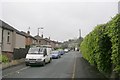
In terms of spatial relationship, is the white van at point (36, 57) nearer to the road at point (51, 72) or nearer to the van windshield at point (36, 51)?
the van windshield at point (36, 51)

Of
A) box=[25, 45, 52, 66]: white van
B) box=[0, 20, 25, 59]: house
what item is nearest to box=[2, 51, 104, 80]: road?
box=[25, 45, 52, 66]: white van

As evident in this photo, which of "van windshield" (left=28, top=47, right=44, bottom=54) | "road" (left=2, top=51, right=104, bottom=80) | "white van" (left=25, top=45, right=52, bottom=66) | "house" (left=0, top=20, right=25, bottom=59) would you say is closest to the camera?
"road" (left=2, top=51, right=104, bottom=80)

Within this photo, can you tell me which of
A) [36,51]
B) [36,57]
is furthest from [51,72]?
[36,51]

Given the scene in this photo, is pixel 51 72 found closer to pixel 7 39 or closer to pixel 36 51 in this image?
pixel 36 51

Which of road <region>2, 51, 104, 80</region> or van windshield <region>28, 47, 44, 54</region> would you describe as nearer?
road <region>2, 51, 104, 80</region>

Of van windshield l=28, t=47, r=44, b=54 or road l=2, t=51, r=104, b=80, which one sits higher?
van windshield l=28, t=47, r=44, b=54

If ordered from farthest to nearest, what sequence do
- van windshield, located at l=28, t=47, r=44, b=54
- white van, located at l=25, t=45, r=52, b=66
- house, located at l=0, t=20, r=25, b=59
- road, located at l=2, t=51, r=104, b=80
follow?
house, located at l=0, t=20, r=25, b=59 < van windshield, located at l=28, t=47, r=44, b=54 < white van, located at l=25, t=45, r=52, b=66 < road, located at l=2, t=51, r=104, b=80

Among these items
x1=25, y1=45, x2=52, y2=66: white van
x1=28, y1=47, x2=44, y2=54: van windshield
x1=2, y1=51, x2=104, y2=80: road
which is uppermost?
x1=28, y1=47, x2=44, y2=54: van windshield

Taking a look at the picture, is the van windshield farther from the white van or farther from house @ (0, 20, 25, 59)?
house @ (0, 20, 25, 59)

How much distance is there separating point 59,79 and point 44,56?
1420cm

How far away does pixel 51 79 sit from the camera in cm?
1580

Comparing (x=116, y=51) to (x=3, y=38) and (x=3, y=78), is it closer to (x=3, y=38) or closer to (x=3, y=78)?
(x=3, y=78)

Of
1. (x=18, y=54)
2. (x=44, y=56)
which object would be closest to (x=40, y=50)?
(x=44, y=56)

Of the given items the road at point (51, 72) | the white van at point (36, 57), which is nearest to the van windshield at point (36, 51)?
the white van at point (36, 57)
